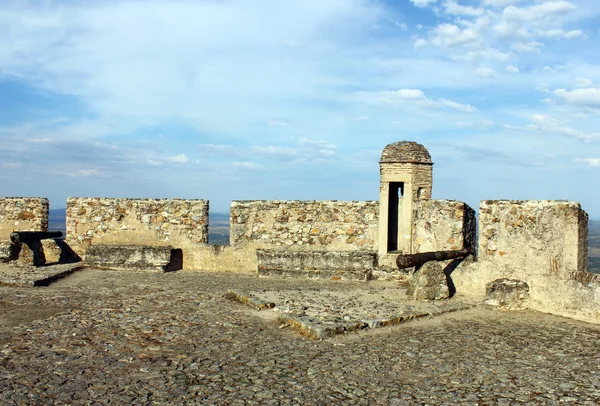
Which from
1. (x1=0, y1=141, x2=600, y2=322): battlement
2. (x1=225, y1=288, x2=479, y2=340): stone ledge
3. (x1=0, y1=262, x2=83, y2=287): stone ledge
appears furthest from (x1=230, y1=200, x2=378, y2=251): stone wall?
(x1=0, y1=262, x2=83, y2=287): stone ledge

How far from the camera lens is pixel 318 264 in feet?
37.7

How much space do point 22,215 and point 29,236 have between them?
65.9 inches

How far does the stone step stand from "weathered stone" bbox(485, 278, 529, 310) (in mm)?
3323

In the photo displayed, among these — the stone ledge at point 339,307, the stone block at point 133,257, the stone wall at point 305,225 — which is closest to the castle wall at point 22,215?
the stone block at point 133,257

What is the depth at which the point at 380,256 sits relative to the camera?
11484mm

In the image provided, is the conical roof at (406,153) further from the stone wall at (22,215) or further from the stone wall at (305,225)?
the stone wall at (22,215)

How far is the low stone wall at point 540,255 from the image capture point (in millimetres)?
7758

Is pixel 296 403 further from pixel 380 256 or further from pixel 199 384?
pixel 380 256

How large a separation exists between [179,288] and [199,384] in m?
5.23

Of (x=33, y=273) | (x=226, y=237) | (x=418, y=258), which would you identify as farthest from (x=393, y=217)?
(x=226, y=237)

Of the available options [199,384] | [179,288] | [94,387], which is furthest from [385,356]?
[179,288]

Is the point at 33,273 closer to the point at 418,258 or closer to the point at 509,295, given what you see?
the point at 418,258

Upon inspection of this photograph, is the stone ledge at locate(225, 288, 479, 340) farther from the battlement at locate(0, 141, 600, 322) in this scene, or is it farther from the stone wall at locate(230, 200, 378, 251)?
the stone wall at locate(230, 200, 378, 251)

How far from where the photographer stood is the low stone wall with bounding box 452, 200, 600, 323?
776 centimetres
